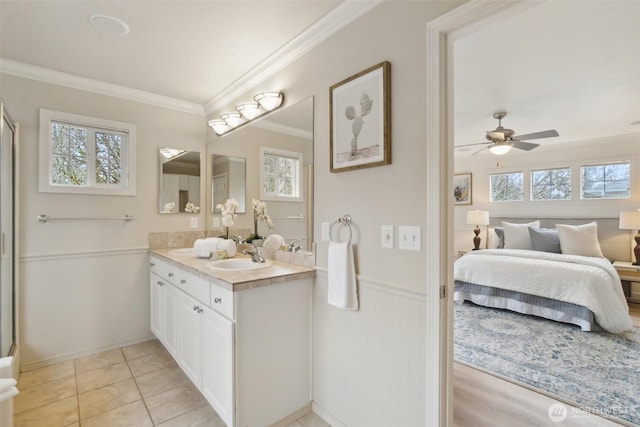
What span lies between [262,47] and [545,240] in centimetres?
484

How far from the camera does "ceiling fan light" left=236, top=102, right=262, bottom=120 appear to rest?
96.6 inches

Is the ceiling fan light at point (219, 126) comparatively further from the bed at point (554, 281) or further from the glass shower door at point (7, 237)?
the bed at point (554, 281)

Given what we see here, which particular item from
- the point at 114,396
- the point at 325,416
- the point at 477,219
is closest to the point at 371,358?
the point at 325,416

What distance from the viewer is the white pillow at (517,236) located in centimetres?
480

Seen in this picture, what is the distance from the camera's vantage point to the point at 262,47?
7.02 ft

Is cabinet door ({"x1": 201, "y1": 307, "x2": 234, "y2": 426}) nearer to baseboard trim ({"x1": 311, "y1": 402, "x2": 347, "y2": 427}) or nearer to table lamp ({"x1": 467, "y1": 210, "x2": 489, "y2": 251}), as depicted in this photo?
baseboard trim ({"x1": 311, "y1": 402, "x2": 347, "y2": 427})

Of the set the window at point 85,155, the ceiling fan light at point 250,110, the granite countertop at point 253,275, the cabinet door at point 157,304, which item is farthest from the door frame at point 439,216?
the window at point 85,155

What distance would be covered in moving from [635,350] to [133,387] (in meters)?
4.29

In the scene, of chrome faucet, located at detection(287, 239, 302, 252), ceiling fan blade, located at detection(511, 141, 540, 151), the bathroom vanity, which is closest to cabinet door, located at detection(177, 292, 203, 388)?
the bathroom vanity

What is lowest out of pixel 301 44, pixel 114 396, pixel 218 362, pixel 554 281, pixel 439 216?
pixel 114 396

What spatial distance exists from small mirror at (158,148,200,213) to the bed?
3602 mm

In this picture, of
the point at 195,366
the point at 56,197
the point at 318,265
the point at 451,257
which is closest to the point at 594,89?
the point at 451,257

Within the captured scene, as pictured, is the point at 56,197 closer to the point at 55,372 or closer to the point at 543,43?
the point at 55,372

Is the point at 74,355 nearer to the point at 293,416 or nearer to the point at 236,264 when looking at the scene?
the point at 236,264
